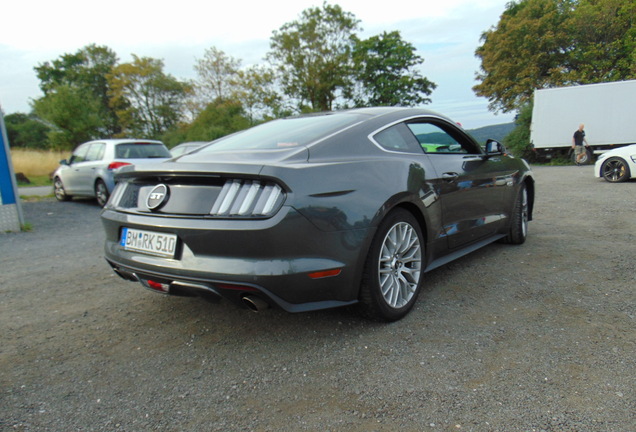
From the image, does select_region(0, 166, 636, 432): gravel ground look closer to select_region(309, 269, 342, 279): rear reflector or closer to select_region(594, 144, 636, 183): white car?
select_region(309, 269, 342, 279): rear reflector

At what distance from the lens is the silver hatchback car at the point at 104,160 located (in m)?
10.0

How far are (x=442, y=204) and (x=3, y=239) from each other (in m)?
6.46

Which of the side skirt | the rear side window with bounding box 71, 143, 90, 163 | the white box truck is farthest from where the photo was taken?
the white box truck

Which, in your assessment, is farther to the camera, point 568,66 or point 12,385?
point 568,66

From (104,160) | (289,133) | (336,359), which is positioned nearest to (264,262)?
(336,359)

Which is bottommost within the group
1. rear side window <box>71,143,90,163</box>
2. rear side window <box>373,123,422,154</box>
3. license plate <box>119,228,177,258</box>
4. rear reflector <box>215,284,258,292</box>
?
rear reflector <box>215,284,258,292</box>

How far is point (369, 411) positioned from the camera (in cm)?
205

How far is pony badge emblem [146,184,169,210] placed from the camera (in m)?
2.70

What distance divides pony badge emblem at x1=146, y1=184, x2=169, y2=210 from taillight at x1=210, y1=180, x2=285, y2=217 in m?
0.40

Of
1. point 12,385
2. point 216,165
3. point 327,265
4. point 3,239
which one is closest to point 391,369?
point 327,265

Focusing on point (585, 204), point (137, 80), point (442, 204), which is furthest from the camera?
point (137, 80)

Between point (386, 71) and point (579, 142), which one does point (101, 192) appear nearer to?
point (579, 142)

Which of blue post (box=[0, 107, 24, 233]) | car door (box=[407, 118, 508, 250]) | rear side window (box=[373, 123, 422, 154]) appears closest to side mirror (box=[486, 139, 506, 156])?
car door (box=[407, 118, 508, 250])

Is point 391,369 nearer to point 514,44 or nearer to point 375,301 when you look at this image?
point 375,301
